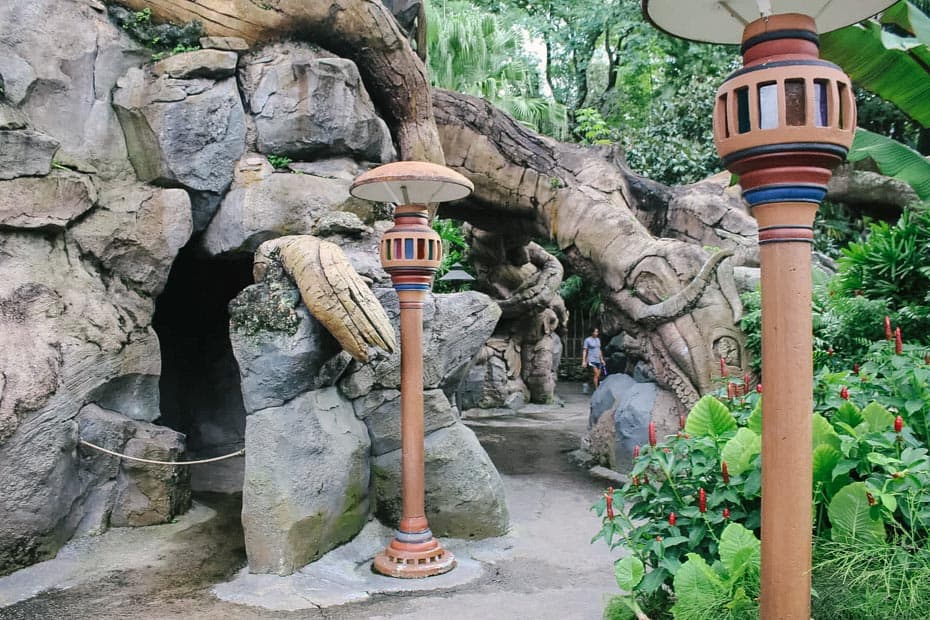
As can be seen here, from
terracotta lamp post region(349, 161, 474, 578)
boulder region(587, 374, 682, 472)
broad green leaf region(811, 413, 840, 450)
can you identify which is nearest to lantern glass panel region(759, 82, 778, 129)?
broad green leaf region(811, 413, 840, 450)

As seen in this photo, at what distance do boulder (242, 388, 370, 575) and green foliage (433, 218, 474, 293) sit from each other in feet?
30.0

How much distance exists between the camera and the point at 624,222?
8.82 meters

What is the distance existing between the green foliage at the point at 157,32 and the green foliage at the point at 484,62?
9.37 metres

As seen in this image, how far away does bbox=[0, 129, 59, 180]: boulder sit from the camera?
5199 mm

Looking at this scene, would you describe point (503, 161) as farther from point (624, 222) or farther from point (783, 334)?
point (783, 334)

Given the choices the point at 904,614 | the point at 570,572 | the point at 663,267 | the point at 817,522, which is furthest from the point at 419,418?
the point at 663,267

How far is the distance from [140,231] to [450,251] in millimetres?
11074

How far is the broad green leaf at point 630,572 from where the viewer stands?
9.07 feet

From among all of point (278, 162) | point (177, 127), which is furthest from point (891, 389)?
point (177, 127)

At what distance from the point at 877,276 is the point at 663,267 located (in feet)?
9.75

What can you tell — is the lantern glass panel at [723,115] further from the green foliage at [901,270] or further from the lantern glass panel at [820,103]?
the green foliage at [901,270]

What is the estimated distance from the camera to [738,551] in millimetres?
2502

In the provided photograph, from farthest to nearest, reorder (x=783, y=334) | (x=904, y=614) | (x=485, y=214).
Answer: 1. (x=485, y=214)
2. (x=904, y=614)
3. (x=783, y=334)

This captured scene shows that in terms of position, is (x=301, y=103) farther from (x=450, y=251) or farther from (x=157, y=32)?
(x=450, y=251)
